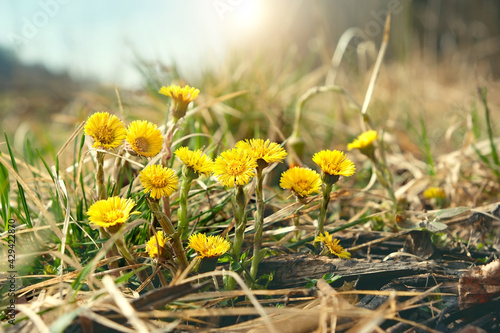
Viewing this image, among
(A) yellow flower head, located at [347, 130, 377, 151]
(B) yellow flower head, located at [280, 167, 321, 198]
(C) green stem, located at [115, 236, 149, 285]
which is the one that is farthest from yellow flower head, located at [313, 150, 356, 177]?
(C) green stem, located at [115, 236, 149, 285]

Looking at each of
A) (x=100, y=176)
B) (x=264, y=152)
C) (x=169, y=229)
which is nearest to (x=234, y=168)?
(x=264, y=152)

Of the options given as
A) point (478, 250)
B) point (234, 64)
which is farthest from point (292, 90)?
point (478, 250)

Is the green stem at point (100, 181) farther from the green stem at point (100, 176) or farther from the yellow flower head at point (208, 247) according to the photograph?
the yellow flower head at point (208, 247)

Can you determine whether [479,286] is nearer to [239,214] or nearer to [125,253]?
[239,214]

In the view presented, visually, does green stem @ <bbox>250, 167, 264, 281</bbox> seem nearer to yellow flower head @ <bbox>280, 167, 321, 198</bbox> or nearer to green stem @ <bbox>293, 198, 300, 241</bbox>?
yellow flower head @ <bbox>280, 167, 321, 198</bbox>

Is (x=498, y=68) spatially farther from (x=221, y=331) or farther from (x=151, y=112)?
(x=221, y=331)

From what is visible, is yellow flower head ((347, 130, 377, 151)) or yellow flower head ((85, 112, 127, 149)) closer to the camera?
yellow flower head ((85, 112, 127, 149))
